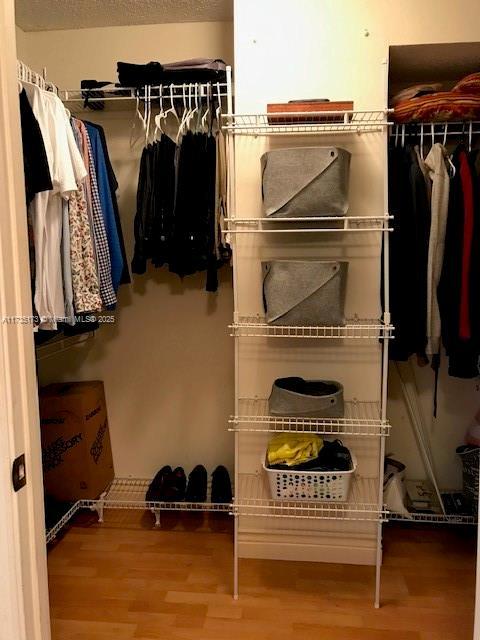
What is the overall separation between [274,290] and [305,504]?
103 centimetres

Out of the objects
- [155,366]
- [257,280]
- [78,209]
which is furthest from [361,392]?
[78,209]

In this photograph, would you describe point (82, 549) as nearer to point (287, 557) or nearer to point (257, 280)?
point (287, 557)

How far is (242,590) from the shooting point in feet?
6.57

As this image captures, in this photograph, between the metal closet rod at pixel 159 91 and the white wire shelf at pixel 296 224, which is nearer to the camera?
the white wire shelf at pixel 296 224

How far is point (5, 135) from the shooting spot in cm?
86

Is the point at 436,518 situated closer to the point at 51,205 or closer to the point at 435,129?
the point at 435,129

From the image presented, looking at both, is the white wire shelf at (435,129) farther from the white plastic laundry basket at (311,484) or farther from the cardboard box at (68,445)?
the cardboard box at (68,445)

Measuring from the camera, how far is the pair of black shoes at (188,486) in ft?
8.17

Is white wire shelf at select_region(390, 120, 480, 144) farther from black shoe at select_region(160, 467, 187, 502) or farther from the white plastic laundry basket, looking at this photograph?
black shoe at select_region(160, 467, 187, 502)

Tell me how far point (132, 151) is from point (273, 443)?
1.75m

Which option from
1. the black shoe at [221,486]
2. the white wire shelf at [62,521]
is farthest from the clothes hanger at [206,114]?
the white wire shelf at [62,521]

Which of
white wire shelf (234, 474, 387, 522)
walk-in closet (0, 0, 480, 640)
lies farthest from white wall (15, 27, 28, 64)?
white wire shelf (234, 474, 387, 522)

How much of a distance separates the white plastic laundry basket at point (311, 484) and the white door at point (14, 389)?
111 centimetres

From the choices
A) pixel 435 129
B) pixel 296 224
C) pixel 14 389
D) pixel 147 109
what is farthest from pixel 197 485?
pixel 435 129
